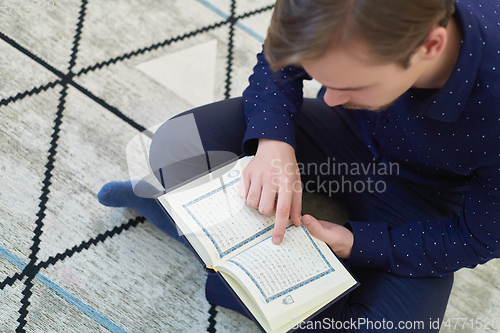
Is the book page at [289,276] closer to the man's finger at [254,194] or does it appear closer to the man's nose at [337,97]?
the man's finger at [254,194]

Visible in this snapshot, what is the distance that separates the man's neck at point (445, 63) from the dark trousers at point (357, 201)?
26 centimetres

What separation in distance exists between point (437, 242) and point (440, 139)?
0.20m

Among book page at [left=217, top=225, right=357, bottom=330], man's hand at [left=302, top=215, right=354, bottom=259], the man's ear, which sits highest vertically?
the man's ear

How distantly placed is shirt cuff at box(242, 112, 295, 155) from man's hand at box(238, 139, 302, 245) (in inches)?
0.5

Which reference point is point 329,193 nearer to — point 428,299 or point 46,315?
point 428,299

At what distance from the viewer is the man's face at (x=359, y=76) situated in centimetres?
44

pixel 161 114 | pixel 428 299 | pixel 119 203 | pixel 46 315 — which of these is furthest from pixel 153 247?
pixel 428 299

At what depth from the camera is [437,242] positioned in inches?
26.5

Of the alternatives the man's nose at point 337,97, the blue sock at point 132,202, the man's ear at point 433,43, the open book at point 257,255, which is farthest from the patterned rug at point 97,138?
the man's ear at point 433,43

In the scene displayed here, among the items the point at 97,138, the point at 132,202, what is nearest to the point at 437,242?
the point at 132,202

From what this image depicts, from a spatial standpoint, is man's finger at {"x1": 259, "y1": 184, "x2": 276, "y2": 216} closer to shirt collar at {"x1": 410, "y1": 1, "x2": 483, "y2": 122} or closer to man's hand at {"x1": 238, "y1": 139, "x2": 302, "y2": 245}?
man's hand at {"x1": 238, "y1": 139, "x2": 302, "y2": 245}

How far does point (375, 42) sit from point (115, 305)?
2.37ft

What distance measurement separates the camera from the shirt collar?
50cm

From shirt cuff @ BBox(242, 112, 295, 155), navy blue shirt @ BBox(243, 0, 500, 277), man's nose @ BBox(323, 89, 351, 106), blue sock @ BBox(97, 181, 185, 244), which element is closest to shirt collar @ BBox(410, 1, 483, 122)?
navy blue shirt @ BBox(243, 0, 500, 277)
